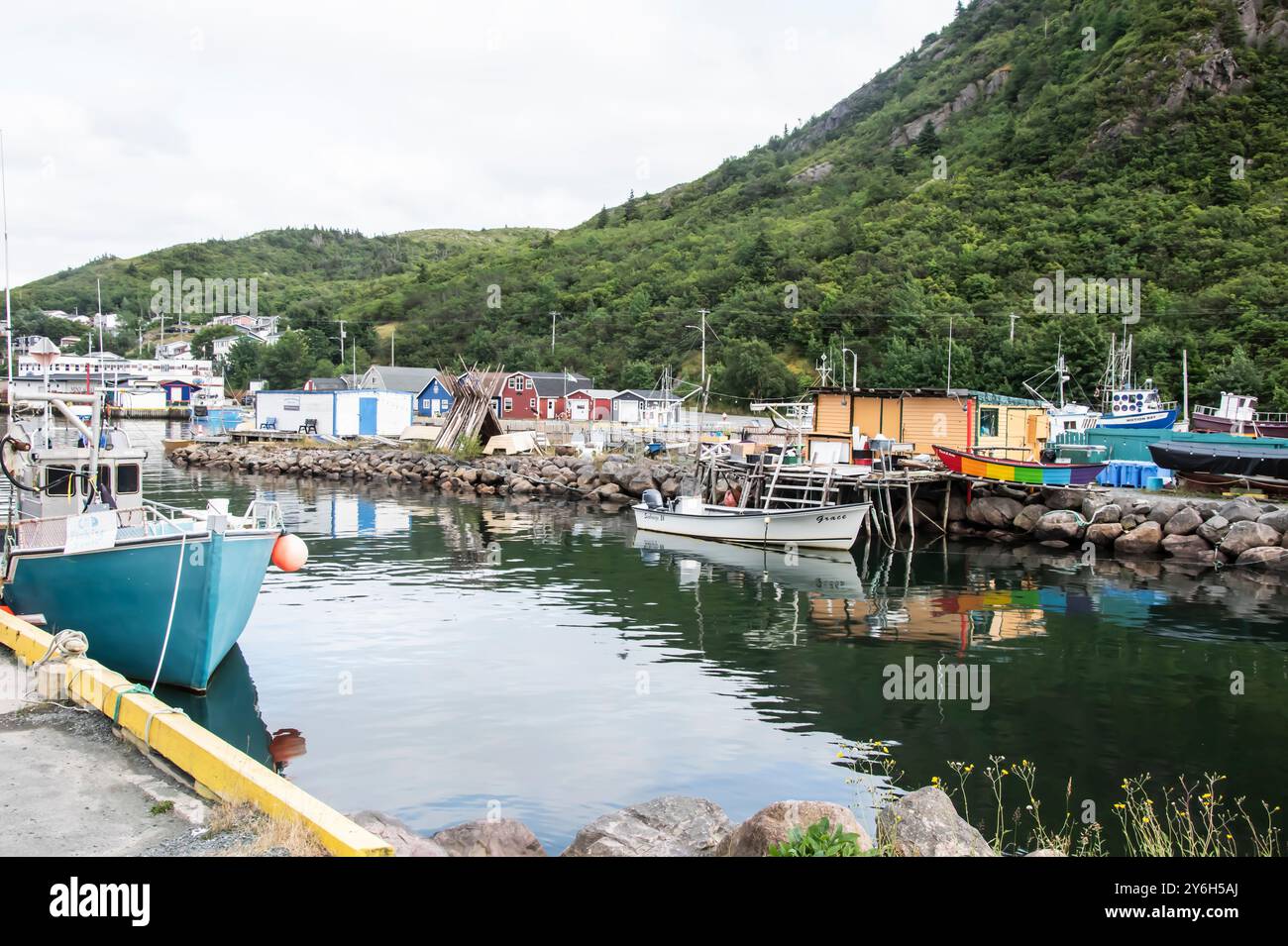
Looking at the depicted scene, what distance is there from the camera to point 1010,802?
12422 mm

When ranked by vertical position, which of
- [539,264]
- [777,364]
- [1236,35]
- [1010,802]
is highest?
[1236,35]

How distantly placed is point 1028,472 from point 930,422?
5.93m

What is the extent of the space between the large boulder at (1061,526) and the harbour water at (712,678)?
132 inches

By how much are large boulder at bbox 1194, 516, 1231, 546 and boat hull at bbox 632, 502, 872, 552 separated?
34.0ft

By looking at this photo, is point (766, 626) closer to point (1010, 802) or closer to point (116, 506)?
point (1010, 802)

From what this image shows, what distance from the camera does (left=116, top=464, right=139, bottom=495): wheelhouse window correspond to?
17422 mm

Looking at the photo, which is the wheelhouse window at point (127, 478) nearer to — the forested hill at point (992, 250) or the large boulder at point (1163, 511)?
the large boulder at point (1163, 511)

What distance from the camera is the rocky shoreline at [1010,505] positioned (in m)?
31.8

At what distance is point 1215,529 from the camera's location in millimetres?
32125

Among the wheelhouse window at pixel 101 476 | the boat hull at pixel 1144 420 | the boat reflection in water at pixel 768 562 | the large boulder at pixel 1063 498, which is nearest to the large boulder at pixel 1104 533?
the large boulder at pixel 1063 498
